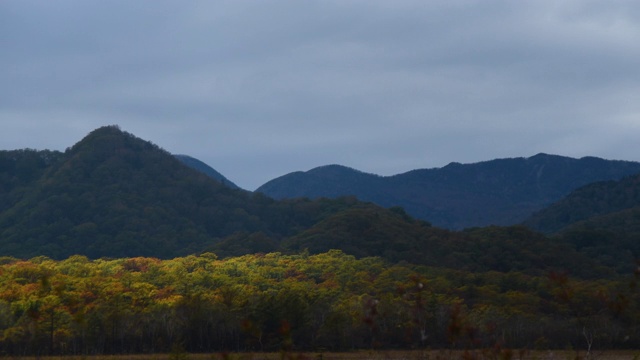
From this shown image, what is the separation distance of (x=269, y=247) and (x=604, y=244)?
59.7 meters

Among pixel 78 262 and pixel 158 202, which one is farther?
pixel 158 202

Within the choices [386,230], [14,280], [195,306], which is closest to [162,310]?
[195,306]

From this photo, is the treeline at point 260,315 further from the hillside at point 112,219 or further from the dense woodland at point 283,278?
the hillside at point 112,219

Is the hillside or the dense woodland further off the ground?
the hillside

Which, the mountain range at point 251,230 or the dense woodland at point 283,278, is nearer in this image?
the dense woodland at point 283,278

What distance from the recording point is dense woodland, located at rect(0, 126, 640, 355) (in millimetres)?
66500

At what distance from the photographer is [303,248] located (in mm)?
143500

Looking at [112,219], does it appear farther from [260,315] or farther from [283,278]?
[260,315]

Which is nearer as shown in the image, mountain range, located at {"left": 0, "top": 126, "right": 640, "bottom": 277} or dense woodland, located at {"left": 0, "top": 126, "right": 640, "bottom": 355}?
dense woodland, located at {"left": 0, "top": 126, "right": 640, "bottom": 355}

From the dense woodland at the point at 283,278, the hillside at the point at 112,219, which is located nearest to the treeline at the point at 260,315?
the dense woodland at the point at 283,278

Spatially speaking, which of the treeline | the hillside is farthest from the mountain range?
the treeline

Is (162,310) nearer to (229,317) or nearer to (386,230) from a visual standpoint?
(229,317)

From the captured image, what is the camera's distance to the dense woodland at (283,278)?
218 ft

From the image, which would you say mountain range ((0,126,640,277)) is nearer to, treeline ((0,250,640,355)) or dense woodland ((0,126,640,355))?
dense woodland ((0,126,640,355))
